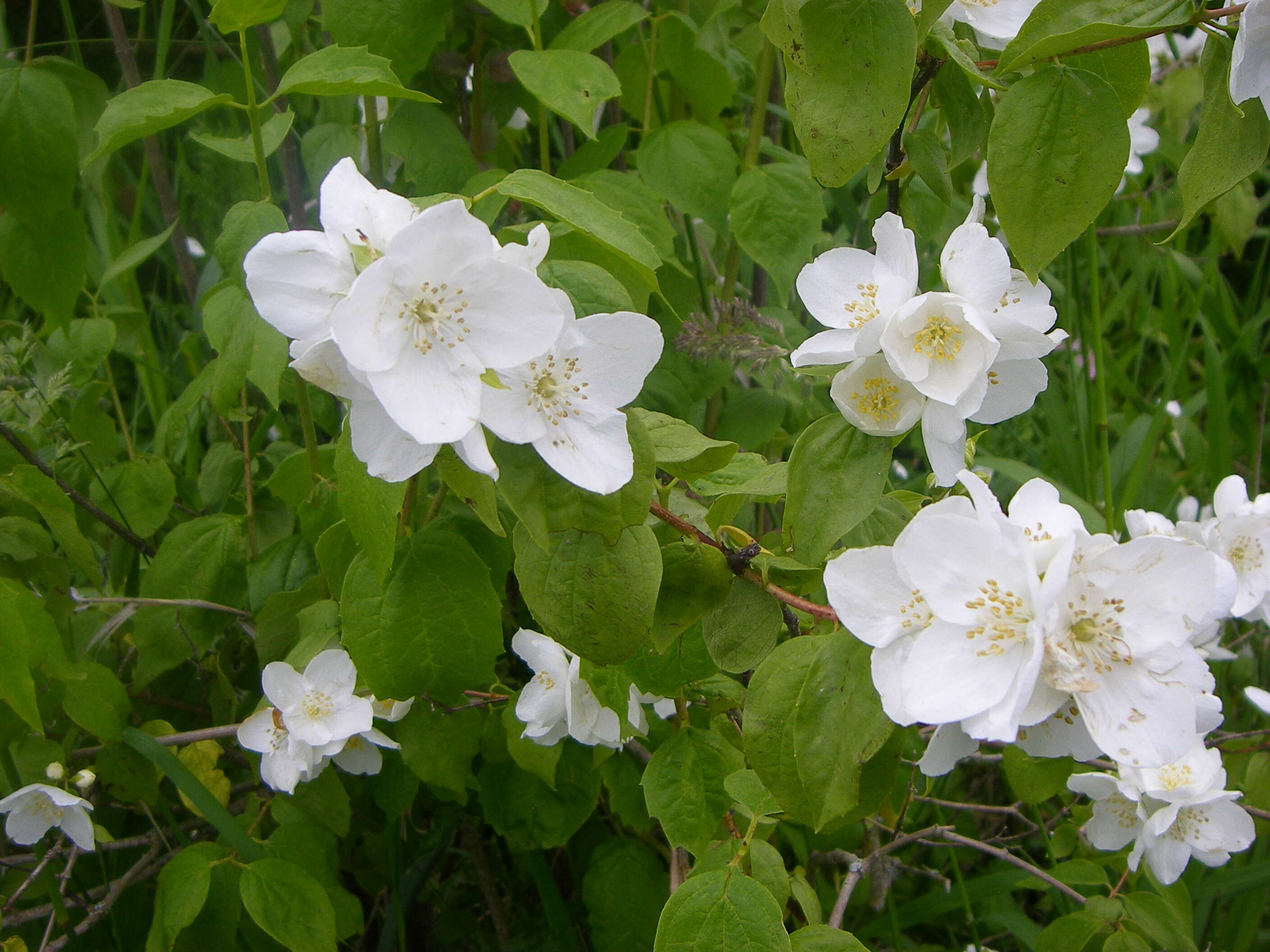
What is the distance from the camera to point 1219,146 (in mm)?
928

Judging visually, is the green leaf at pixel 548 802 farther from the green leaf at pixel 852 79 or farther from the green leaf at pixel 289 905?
the green leaf at pixel 852 79

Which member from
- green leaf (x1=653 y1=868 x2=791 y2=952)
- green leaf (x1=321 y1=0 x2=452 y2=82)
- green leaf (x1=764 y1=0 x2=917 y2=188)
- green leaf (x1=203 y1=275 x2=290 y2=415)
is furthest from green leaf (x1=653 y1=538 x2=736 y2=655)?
green leaf (x1=321 y1=0 x2=452 y2=82)

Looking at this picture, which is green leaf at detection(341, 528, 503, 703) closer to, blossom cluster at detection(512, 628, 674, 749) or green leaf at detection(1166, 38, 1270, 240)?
blossom cluster at detection(512, 628, 674, 749)

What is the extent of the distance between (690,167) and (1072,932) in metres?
1.30

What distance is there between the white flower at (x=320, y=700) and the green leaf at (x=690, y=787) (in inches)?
17.4

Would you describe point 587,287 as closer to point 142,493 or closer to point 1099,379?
point 142,493

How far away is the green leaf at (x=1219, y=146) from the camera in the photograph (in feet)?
3.03

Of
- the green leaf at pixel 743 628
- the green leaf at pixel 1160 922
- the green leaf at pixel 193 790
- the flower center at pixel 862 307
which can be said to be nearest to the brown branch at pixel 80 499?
the green leaf at pixel 193 790

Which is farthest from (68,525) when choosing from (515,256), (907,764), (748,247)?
(907,764)

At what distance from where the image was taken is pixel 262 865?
144cm

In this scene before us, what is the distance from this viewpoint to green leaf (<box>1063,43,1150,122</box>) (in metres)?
0.95

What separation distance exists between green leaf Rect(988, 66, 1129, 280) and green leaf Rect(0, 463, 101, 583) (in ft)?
4.07

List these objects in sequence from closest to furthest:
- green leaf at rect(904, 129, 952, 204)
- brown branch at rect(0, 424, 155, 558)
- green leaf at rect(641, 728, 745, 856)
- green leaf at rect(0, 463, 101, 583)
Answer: green leaf at rect(904, 129, 952, 204) < green leaf at rect(641, 728, 745, 856) < green leaf at rect(0, 463, 101, 583) < brown branch at rect(0, 424, 155, 558)

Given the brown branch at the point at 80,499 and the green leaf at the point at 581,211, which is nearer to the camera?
the green leaf at the point at 581,211
